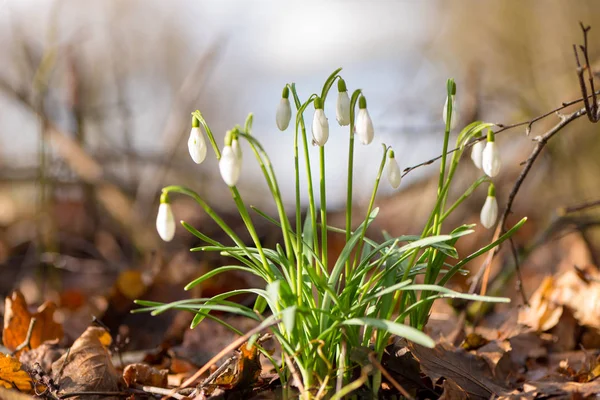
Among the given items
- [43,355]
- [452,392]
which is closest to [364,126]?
[452,392]

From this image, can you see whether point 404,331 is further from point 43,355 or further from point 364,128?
point 43,355

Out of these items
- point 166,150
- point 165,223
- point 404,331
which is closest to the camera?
point 404,331

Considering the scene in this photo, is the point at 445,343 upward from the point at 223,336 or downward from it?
upward

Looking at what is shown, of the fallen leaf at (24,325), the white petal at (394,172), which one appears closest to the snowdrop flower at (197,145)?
the white petal at (394,172)

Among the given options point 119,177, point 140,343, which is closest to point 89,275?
point 119,177

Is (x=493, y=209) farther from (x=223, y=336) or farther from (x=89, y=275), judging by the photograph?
(x=89, y=275)
